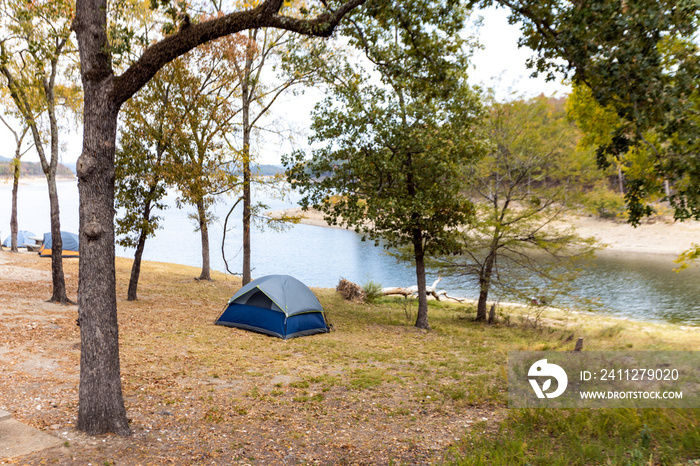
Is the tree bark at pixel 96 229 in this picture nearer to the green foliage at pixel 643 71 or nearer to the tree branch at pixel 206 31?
the tree branch at pixel 206 31

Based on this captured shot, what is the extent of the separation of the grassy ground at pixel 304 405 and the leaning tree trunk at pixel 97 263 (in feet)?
1.38

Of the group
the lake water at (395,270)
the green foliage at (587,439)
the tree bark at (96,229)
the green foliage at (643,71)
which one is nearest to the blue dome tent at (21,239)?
the lake water at (395,270)

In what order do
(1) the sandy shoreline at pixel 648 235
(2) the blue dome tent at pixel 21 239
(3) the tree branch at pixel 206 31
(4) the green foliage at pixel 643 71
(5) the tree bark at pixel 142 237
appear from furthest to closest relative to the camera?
(1) the sandy shoreline at pixel 648 235 < (2) the blue dome tent at pixel 21 239 < (5) the tree bark at pixel 142 237 < (3) the tree branch at pixel 206 31 < (4) the green foliage at pixel 643 71

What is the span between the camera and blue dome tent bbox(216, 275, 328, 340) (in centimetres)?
1318

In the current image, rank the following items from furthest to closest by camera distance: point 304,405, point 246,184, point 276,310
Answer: point 246,184 → point 276,310 → point 304,405

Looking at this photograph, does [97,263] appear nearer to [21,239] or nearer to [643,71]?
[643,71]

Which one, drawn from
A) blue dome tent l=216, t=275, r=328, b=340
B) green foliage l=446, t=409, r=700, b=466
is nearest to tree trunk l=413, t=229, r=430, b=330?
blue dome tent l=216, t=275, r=328, b=340

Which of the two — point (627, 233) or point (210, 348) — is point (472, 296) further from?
point (627, 233)

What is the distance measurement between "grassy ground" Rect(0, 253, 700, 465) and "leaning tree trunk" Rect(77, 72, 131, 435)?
420mm

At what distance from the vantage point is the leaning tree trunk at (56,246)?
43.8 feet

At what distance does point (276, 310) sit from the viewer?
13258mm

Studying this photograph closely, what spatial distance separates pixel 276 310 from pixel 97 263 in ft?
26.3

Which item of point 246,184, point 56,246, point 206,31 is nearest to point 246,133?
point 246,184

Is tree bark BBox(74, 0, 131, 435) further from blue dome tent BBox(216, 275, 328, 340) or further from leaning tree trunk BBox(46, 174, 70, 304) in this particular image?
leaning tree trunk BBox(46, 174, 70, 304)
